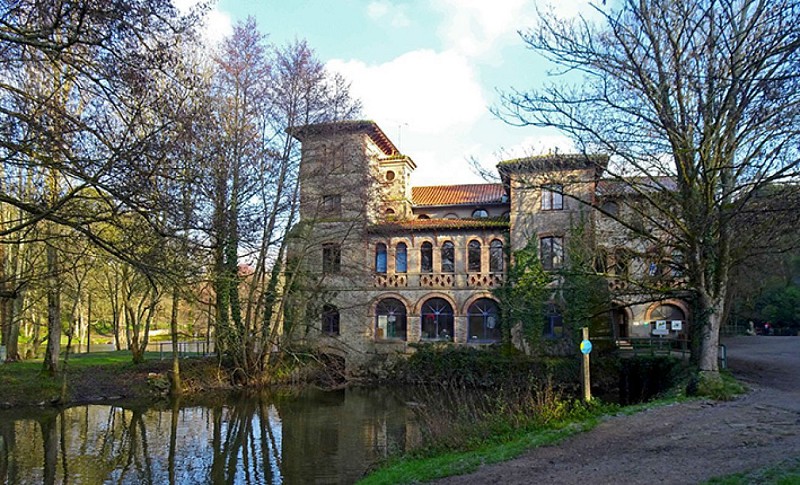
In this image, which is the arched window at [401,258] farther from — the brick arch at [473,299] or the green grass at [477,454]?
the green grass at [477,454]

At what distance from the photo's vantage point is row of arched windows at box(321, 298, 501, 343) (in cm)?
2819

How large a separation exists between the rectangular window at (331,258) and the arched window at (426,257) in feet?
13.2

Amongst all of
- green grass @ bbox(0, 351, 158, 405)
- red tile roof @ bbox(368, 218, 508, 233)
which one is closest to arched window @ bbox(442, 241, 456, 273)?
red tile roof @ bbox(368, 218, 508, 233)

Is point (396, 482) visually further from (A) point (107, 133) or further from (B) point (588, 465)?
(A) point (107, 133)

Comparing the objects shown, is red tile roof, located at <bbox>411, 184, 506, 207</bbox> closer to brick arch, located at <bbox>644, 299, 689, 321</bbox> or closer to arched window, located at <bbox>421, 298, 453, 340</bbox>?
arched window, located at <bbox>421, 298, 453, 340</bbox>

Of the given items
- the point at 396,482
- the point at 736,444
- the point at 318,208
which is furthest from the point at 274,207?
A: the point at 736,444

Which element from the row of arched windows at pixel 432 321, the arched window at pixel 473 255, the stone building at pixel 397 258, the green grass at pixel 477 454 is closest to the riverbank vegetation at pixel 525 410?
the green grass at pixel 477 454

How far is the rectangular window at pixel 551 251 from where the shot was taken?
2752cm

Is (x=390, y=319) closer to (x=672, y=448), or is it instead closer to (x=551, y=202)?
(x=551, y=202)

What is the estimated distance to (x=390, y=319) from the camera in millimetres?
29516

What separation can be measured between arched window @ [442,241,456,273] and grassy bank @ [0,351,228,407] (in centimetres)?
1136

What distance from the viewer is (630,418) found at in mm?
11367

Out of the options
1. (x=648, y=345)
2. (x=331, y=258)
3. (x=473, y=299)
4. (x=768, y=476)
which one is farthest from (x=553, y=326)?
(x=768, y=476)

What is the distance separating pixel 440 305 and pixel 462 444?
18.2 metres
